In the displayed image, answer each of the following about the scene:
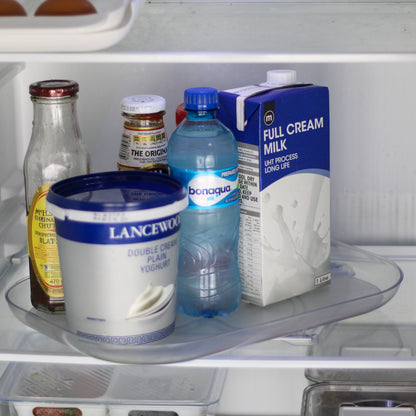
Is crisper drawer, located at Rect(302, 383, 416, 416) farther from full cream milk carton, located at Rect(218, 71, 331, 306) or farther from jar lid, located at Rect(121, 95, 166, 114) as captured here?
jar lid, located at Rect(121, 95, 166, 114)

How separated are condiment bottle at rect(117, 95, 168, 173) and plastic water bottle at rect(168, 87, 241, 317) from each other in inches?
1.7

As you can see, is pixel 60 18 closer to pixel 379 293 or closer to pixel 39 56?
pixel 39 56

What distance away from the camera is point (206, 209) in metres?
1.11

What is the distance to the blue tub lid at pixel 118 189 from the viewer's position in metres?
1.05

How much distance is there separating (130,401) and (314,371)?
0.40 m

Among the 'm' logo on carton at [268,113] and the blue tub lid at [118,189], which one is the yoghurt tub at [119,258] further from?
the 'm' logo on carton at [268,113]

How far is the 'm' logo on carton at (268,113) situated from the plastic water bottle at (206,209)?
6 cm

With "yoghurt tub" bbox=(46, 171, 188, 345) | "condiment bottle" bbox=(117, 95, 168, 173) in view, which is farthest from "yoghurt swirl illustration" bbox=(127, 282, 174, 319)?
"condiment bottle" bbox=(117, 95, 168, 173)

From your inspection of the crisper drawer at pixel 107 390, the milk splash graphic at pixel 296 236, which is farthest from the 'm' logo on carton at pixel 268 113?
the crisper drawer at pixel 107 390

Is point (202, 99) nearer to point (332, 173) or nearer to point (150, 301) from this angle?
point (150, 301)

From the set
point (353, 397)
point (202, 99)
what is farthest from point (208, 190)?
point (353, 397)

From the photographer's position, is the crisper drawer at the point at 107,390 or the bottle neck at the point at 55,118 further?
the crisper drawer at the point at 107,390

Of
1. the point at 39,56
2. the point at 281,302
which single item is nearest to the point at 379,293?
the point at 281,302

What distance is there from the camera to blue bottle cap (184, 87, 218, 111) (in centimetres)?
109
